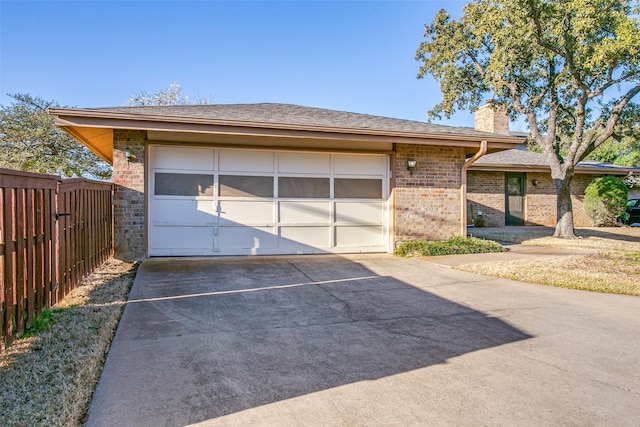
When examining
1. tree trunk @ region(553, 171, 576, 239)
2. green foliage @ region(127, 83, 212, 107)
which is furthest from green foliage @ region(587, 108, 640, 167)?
green foliage @ region(127, 83, 212, 107)

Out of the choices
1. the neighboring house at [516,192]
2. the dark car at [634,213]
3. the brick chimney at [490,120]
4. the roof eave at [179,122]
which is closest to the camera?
the roof eave at [179,122]

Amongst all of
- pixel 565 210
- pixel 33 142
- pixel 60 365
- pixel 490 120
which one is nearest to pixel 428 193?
pixel 565 210

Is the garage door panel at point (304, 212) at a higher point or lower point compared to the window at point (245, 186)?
lower

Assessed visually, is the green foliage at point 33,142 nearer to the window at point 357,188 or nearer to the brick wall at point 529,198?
the window at point 357,188

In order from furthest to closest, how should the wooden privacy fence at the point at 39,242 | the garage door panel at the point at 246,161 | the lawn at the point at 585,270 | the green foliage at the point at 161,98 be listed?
the green foliage at the point at 161,98, the garage door panel at the point at 246,161, the lawn at the point at 585,270, the wooden privacy fence at the point at 39,242

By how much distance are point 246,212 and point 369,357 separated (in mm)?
5649

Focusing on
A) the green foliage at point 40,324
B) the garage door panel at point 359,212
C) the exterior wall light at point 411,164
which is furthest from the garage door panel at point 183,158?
the green foliage at point 40,324

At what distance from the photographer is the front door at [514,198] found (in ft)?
53.9

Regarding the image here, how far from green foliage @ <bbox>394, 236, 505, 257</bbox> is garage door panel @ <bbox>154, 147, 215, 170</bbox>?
4478 millimetres

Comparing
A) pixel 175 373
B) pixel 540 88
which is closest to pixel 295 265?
pixel 175 373

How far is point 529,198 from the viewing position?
16703 millimetres

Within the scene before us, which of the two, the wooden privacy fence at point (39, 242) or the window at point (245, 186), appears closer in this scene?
the wooden privacy fence at point (39, 242)

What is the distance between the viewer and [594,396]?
256 centimetres

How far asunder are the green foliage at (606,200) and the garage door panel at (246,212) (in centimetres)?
1474
